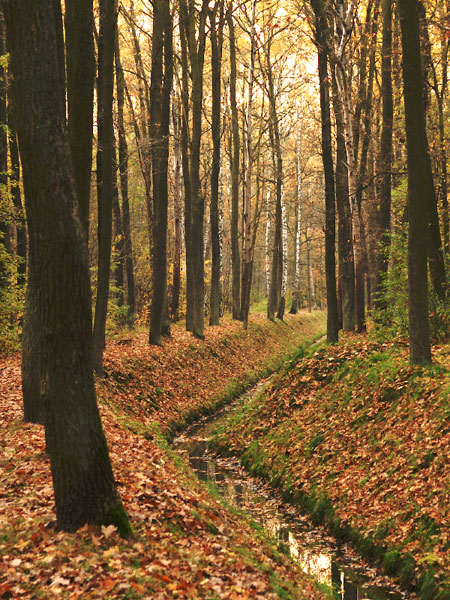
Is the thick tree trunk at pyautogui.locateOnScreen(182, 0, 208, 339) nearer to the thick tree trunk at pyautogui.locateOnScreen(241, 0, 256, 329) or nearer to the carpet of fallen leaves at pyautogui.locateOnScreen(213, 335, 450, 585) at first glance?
the thick tree trunk at pyautogui.locateOnScreen(241, 0, 256, 329)

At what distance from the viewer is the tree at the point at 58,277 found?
218 inches

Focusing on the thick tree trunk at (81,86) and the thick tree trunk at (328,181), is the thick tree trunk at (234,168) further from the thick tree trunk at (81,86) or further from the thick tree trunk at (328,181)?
the thick tree trunk at (81,86)

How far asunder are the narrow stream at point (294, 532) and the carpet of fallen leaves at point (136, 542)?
0.68 m

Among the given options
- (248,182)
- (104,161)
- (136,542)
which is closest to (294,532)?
(136,542)

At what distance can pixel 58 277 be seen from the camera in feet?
18.7

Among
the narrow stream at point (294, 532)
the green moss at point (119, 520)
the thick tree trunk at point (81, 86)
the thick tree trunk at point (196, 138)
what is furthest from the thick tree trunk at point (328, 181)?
the green moss at point (119, 520)

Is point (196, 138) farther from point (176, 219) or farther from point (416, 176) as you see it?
point (416, 176)

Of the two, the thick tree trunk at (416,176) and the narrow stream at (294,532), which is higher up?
the thick tree trunk at (416,176)

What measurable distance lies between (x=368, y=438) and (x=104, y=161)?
26.7 feet

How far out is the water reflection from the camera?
7.50 m

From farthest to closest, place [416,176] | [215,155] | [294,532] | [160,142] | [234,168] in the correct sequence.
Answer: [234,168]
[215,155]
[160,142]
[416,176]
[294,532]

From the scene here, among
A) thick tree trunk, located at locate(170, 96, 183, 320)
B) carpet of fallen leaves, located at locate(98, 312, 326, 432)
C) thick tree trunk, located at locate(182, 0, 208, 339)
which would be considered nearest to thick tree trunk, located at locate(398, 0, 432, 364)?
carpet of fallen leaves, located at locate(98, 312, 326, 432)

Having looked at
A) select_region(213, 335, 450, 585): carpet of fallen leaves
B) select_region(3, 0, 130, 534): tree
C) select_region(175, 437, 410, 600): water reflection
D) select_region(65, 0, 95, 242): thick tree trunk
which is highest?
select_region(65, 0, 95, 242): thick tree trunk

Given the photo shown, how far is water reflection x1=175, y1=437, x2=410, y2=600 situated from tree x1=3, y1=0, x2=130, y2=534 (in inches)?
126
